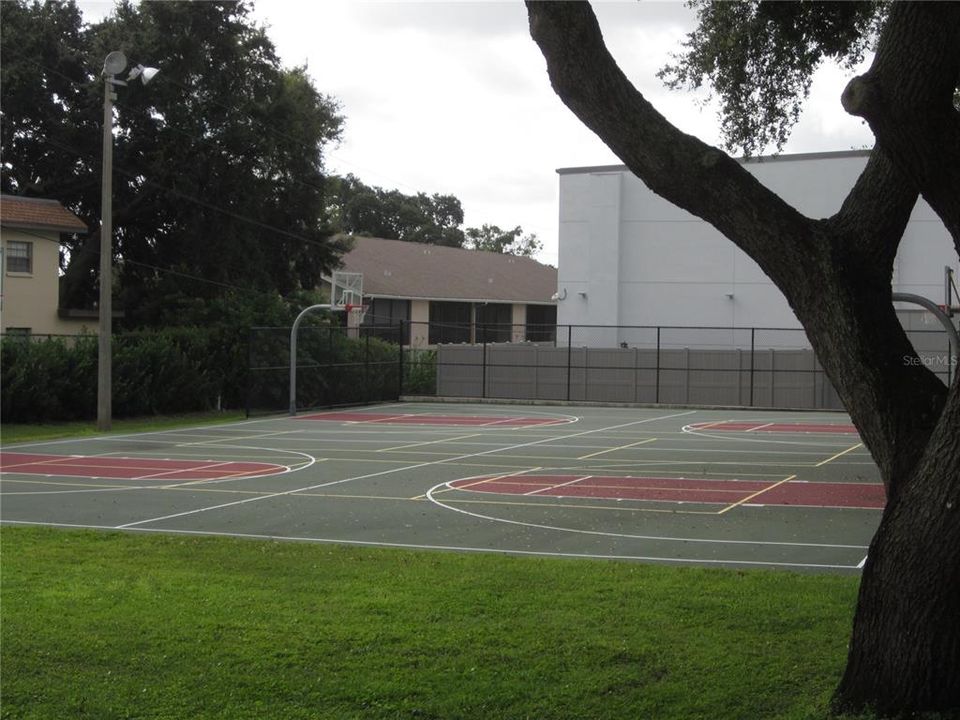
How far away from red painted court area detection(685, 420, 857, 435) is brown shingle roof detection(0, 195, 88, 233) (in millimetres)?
22395

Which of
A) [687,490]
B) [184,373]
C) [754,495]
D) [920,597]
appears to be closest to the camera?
[920,597]

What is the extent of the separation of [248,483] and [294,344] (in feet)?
53.7

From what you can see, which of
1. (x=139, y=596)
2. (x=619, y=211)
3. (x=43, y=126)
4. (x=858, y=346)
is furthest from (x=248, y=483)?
(x=619, y=211)

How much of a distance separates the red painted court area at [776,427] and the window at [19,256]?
907 inches

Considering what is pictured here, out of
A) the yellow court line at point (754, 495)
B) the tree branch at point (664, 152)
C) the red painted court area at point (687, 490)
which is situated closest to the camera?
the tree branch at point (664, 152)

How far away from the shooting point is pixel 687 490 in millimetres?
18188

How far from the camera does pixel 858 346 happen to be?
613cm


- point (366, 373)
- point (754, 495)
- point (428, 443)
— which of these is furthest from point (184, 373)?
point (754, 495)

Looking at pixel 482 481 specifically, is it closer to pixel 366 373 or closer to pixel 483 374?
pixel 366 373

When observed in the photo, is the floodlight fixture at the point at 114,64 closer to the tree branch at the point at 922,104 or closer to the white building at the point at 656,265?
the white building at the point at 656,265

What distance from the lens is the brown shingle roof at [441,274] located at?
60.1 metres

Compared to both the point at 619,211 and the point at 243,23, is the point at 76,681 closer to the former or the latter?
the point at 243,23

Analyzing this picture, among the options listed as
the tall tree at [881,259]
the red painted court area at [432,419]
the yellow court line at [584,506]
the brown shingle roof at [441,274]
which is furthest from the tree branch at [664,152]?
the brown shingle roof at [441,274]

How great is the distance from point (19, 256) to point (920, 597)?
38.4 metres
